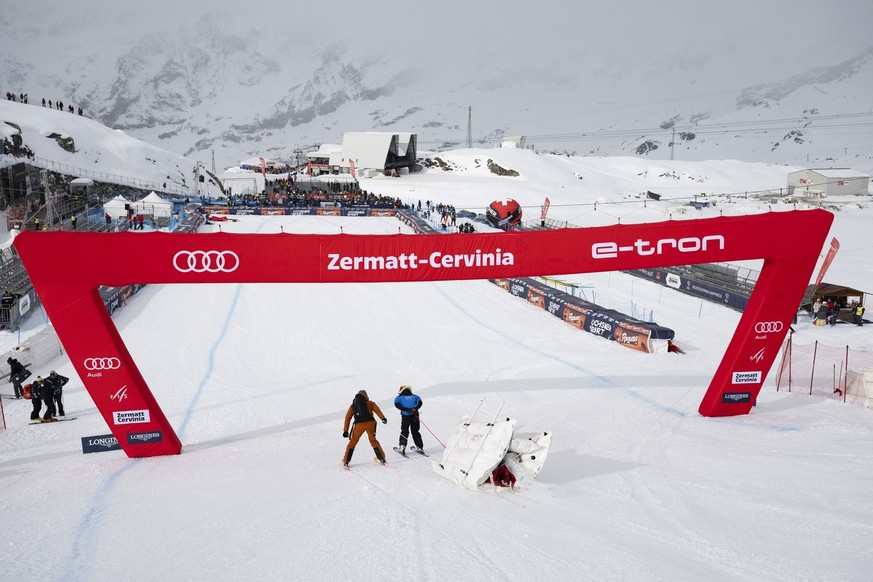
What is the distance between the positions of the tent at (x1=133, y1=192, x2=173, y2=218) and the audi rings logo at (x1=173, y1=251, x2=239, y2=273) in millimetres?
33753

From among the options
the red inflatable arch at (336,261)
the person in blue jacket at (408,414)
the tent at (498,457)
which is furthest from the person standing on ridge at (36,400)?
the tent at (498,457)

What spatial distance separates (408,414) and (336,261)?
243 cm

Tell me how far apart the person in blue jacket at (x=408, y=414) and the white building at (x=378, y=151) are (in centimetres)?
6386

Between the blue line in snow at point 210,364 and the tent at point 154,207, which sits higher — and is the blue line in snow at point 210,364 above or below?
below

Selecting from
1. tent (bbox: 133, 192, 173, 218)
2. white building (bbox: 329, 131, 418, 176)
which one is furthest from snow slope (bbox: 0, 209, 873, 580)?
white building (bbox: 329, 131, 418, 176)

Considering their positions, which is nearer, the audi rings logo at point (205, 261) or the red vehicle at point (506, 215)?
the audi rings logo at point (205, 261)

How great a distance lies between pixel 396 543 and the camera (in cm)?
577

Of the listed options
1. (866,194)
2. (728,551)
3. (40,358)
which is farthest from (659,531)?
(866,194)

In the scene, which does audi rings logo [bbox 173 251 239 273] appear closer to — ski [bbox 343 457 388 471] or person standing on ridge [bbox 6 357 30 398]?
ski [bbox 343 457 388 471]

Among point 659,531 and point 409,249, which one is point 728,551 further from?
point 409,249

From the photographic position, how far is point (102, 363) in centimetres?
838

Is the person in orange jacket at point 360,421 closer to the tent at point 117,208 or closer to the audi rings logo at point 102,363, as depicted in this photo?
the audi rings logo at point 102,363

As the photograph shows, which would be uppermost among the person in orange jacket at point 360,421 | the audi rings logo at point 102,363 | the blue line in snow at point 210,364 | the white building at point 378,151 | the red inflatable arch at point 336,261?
the white building at point 378,151

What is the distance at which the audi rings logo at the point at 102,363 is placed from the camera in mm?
8328
